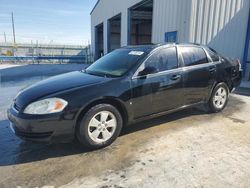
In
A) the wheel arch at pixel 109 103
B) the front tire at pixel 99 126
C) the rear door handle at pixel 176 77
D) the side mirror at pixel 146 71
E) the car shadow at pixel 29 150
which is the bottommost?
the car shadow at pixel 29 150

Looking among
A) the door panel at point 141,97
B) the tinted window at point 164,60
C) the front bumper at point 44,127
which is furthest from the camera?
the tinted window at point 164,60

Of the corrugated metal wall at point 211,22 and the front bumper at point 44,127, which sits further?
the corrugated metal wall at point 211,22

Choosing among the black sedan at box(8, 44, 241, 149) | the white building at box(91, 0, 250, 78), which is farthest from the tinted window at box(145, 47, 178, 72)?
the white building at box(91, 0, 250, 78)

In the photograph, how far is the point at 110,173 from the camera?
9.06 ft

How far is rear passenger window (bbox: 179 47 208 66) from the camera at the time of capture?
4370 mm

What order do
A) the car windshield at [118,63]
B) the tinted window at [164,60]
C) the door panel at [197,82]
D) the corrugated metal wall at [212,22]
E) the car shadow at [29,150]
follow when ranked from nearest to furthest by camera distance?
the car shadow at [29,150], the car windshield at [118,63], the tinted window at [164,60], the door panel at [197,82], the corrugated metal wall at [212,22]

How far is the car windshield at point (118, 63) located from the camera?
12.4 feet

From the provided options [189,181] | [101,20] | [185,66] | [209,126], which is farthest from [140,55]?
[101,20]

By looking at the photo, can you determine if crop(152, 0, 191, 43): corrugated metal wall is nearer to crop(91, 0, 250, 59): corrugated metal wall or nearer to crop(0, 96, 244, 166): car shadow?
crop(91, 0, 250, 59): corrugated metal wall

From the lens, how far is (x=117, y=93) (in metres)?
3.40

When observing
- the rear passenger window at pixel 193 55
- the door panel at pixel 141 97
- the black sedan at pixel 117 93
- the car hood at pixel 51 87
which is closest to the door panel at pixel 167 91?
the black sedan at pixel 117 93

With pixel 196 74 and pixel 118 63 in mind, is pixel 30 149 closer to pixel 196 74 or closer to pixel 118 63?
pixel 118 63

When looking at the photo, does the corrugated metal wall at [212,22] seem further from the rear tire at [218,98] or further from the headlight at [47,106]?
the headlight at [47,106]

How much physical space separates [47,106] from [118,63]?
5.23 ft
